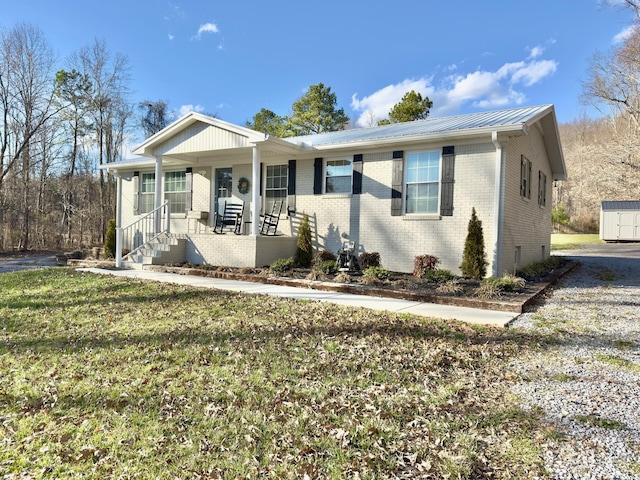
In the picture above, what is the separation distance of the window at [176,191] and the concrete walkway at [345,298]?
158 inches

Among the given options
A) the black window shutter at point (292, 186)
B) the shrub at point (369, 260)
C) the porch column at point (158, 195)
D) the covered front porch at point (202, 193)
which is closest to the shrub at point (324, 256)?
the shrub at point (369, 260)

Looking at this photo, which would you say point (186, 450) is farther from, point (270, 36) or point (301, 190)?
point (270, 36)

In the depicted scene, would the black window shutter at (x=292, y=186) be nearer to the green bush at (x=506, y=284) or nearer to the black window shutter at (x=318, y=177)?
the black window shutter at (x=318, y=177)

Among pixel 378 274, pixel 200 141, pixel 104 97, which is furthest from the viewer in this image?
pixel 104 97

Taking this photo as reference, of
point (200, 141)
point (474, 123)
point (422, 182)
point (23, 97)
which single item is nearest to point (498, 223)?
point (422, 182)

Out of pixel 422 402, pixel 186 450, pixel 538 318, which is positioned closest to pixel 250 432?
pixel 186 450

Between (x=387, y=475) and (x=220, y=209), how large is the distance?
10947 mm

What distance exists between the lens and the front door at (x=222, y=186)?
12062 millimetres

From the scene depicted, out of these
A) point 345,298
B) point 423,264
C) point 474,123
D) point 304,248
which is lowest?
point 345,298

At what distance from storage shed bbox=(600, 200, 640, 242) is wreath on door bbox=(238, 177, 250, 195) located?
2458 cm

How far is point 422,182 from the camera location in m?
9.10

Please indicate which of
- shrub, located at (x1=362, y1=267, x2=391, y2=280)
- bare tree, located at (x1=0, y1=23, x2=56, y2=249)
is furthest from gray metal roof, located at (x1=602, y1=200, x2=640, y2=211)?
bare tree, located at (x1=0, y1=23, x2=56, y2=249)

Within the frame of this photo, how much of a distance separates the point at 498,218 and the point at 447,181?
4.36 feet

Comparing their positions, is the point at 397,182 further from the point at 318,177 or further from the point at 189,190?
the point at 189,190
